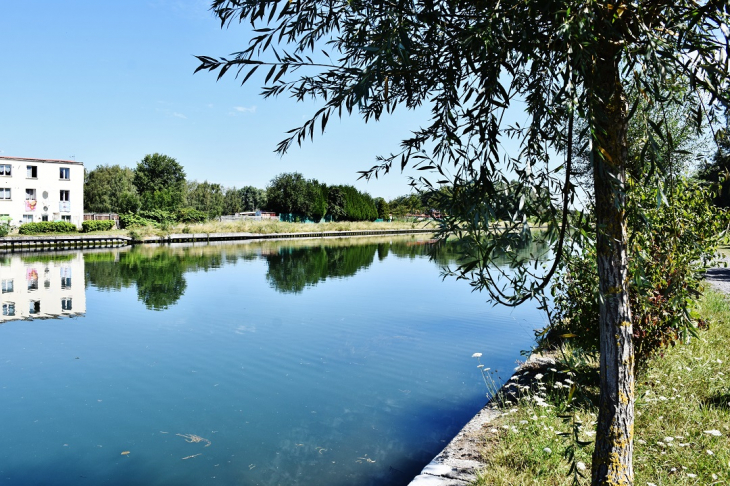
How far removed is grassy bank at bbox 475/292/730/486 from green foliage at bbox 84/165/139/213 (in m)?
76.0

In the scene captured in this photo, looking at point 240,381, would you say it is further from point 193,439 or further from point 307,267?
point 307,267

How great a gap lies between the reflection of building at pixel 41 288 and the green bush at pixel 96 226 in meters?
16.8

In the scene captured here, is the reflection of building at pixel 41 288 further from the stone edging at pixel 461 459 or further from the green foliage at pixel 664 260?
the green foliage at pixel 664 260

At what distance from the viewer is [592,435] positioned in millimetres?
4297

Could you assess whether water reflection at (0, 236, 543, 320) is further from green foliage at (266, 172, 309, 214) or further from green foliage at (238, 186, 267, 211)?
green foliage at (238, 186, 267, 211)

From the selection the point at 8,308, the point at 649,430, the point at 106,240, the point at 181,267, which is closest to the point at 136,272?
the point at 181,267

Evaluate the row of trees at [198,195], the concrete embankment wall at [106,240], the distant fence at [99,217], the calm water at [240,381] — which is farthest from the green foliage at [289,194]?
the calm water at [240,381]

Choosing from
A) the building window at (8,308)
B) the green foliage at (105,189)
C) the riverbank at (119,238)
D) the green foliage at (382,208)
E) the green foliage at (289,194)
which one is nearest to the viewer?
the building window at (8,308)

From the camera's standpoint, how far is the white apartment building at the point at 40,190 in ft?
155

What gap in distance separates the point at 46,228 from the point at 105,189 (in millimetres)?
38043

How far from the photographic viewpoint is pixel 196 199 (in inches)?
3344

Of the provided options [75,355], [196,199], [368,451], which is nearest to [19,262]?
[75,355]

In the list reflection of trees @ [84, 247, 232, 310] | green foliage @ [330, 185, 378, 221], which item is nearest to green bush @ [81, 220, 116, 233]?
reflection of trees @ [84, 247, 232, 310]

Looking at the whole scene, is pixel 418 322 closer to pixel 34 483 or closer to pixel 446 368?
pixel 446 368
